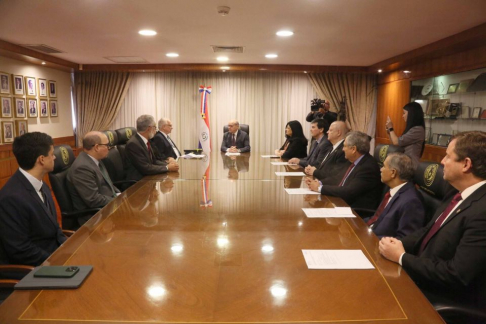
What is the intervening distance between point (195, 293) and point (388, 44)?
14.8 feet

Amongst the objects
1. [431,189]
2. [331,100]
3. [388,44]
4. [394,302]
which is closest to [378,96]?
[331,100]

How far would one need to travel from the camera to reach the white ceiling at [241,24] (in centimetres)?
316

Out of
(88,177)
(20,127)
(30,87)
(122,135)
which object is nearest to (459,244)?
(88,177)

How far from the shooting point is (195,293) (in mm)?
1186

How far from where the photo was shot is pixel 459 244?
139 centimetres

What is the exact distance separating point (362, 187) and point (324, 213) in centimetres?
72

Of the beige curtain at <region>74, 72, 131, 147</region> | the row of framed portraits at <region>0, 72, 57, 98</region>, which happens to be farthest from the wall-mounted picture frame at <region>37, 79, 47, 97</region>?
the beige curtain at <region>74, 72, 131, 147</region>

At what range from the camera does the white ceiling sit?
3.16 m

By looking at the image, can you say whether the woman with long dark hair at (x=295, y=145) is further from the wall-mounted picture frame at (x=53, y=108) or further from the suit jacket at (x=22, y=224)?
the wall-mounted picture frame at (x=53, y=108)

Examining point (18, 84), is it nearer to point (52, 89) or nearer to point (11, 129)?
point (11, 129)

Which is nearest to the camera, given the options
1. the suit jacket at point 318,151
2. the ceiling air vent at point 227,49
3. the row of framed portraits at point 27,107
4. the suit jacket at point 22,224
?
the suit jacket at point 22,224

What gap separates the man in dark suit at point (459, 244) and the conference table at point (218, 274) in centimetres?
10

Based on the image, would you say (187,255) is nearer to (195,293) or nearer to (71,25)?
(195,293)

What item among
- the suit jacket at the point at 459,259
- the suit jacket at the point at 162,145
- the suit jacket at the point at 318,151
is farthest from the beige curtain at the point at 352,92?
the suit jacket at the point at 459,259
